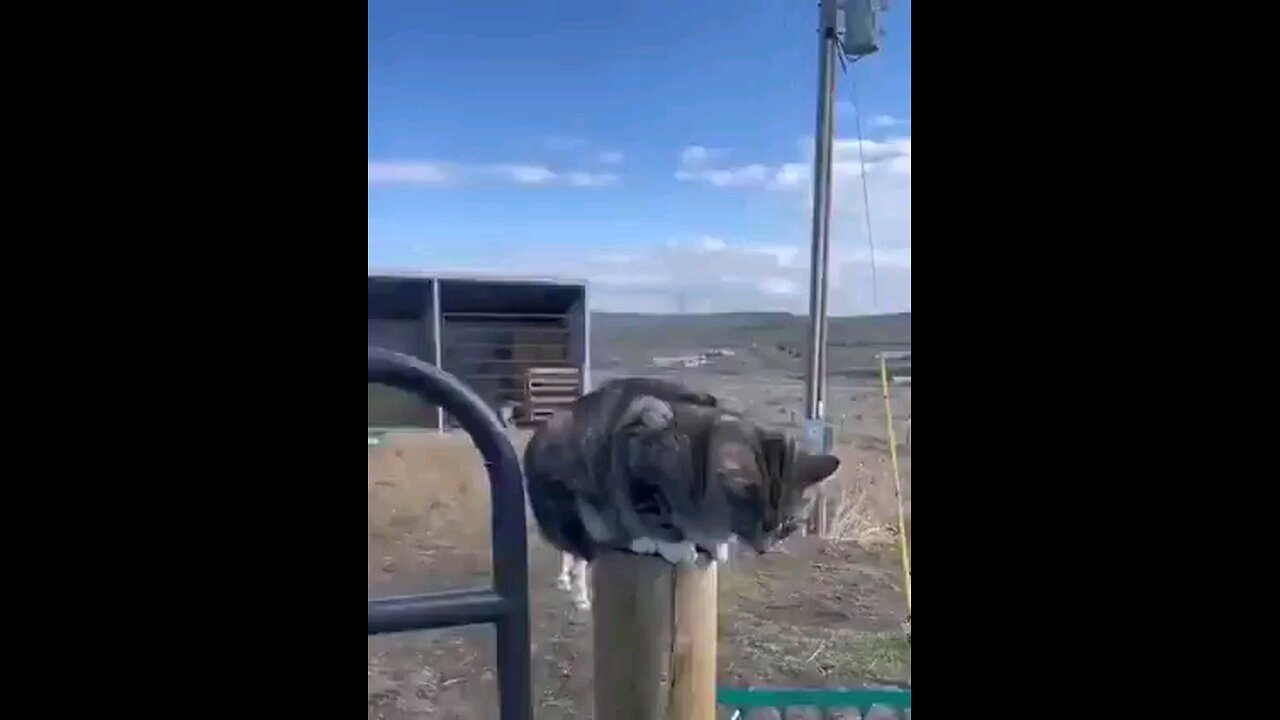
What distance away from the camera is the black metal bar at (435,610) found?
35.2 inches

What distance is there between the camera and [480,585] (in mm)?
921

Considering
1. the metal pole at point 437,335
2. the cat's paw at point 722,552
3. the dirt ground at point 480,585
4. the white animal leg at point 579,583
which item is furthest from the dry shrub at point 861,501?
the metal pole at point 437,335

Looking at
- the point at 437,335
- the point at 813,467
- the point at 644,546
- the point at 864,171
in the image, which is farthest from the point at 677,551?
the point at 864,171

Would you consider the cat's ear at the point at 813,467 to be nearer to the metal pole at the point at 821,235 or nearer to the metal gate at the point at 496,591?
the metal pole at the point at 821,235

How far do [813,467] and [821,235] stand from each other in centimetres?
22

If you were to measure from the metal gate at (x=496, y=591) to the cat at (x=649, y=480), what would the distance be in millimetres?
23

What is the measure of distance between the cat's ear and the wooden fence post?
0.11 meters

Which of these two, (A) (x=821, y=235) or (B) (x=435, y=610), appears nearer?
(B) (x=435, y=610)

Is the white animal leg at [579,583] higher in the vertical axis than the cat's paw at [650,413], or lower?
lower

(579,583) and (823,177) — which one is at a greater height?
(823,177)

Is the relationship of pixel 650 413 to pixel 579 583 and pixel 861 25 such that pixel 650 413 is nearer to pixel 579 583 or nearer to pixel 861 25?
pixel 579 583

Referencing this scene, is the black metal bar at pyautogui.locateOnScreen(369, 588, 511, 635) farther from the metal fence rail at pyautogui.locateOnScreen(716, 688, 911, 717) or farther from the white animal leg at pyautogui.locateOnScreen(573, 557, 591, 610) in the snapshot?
the metal fence rail at pyautogui.locateOnScreen(716, 688, 911, 717)
